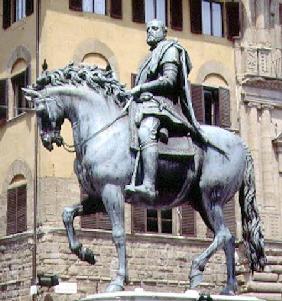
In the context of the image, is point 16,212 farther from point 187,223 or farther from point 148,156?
point 148,156

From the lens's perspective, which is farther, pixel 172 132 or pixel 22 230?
pixel 22 230

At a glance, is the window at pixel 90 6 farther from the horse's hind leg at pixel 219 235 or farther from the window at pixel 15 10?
the horse's hind leg at pixel 219 235

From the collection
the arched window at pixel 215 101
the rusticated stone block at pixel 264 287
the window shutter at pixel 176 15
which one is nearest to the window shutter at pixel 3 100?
the window shutter at pixel 176 15

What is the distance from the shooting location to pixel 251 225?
36.1 ft

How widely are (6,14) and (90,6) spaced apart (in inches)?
106

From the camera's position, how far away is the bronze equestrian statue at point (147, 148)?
10297mm

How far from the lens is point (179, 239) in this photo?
87.6ft

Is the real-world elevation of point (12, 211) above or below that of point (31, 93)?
above

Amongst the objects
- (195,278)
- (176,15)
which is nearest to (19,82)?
(176,15)

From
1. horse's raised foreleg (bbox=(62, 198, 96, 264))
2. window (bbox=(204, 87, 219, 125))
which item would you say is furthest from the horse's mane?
window (bbox=(204, 87, 219, 125))

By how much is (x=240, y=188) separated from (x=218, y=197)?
0.42 m

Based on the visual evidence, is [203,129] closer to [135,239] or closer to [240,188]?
[240,188]

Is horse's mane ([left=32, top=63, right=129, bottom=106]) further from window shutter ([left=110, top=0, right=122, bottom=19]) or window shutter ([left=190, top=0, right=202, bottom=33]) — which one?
window shutter ([left=190, top=0, right=202, bottom=33])

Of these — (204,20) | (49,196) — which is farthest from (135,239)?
(204,20)
